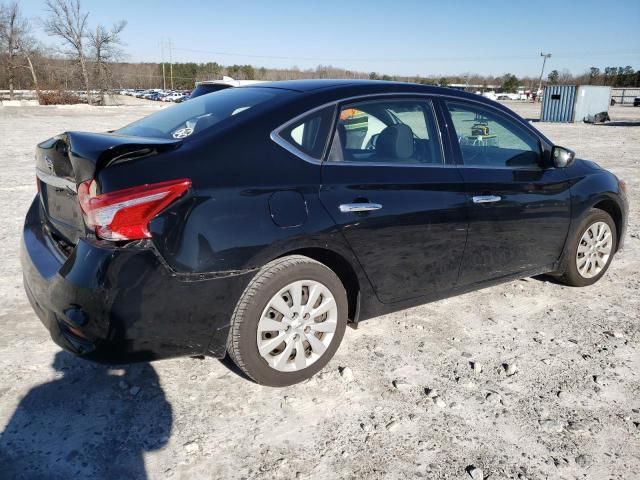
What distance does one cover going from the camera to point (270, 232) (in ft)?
8.48

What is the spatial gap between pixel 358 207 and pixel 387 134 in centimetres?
65

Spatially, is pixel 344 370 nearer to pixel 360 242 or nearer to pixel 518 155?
pixel 360 242

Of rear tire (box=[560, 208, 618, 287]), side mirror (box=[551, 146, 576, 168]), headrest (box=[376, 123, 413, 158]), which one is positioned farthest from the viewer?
rear tire (box=[560, 208, 618, 287])

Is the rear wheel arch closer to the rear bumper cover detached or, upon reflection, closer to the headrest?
the rear bumper cover detached

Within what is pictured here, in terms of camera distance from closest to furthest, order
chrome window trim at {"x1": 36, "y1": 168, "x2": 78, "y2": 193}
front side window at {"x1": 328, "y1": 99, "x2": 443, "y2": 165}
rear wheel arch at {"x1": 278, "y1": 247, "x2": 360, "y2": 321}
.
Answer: chrome window trim at {"x1": 36, "y1": 168, "x2": 78, "y2": 193}, rear wheel arch at {"x1": 278, "y1": 247, "x2": 360, "y2": 321}, front side window at {"x1": 328, "y1": 99, "x2": 443, "y2": 165}

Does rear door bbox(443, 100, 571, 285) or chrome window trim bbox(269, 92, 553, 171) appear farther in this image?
rear door bbox(443, 100, 571, 285)

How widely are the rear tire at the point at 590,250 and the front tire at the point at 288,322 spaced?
234 cm

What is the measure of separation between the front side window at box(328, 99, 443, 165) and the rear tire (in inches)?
67.1

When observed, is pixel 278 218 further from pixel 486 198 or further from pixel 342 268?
pixel 486 198

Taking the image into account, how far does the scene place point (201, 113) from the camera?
10.2ft

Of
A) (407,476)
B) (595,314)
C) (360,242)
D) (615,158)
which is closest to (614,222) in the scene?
(595,314)

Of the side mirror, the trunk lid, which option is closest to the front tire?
the trunk lid

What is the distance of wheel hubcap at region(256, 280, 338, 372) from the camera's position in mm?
2734

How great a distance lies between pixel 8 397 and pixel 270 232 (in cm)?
169
